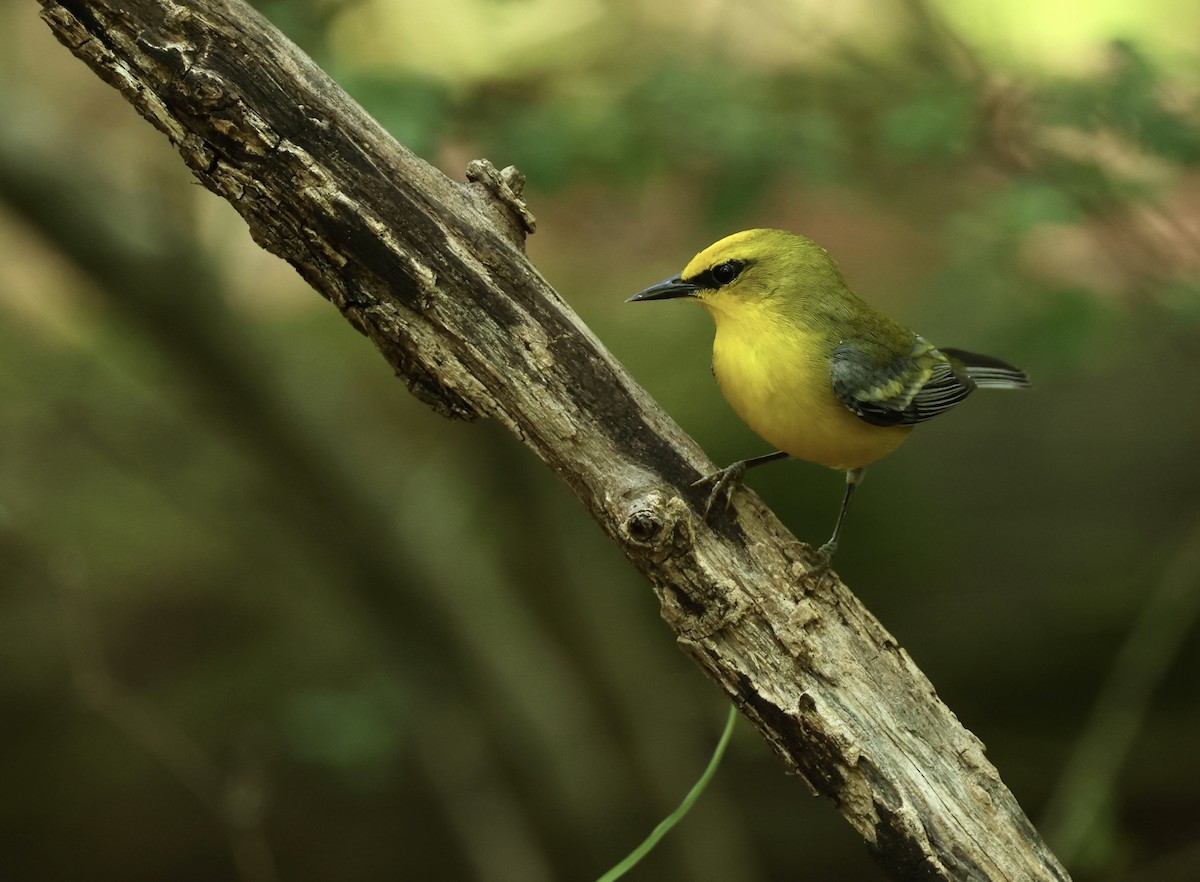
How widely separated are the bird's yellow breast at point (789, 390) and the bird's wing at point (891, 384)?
3 centimetres

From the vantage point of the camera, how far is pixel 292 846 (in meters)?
5.24

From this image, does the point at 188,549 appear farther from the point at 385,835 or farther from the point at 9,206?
the point at 9,206

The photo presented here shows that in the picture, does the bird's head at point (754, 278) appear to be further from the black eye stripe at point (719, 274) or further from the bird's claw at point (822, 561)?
the bird's claw at point (822, 561)

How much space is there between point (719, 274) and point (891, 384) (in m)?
0.50

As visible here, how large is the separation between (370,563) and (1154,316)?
312 cm

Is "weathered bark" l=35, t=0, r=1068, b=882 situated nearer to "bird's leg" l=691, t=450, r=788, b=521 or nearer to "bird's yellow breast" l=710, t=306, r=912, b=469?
"bird's leg" l=691, t=450, r=788, b=521

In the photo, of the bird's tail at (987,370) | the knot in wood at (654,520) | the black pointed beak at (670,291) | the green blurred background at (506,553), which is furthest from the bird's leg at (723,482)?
the green blurred background at (506,553)

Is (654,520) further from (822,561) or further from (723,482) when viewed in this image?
(822,561)

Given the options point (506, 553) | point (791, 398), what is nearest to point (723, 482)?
point (791, 398)

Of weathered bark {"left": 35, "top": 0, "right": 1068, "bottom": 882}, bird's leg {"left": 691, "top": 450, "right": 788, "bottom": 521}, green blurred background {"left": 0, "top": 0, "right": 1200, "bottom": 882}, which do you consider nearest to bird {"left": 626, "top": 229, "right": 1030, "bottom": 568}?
bird's leg {"left": 691, "top": 450, "right": 788, "bottom": 521}

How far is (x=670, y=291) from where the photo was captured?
9.51 feet

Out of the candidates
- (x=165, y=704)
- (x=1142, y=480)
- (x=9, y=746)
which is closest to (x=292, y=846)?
(x=165, y=704)

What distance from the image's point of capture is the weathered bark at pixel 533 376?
2.14 metres

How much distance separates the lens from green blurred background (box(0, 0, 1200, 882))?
4090mm
